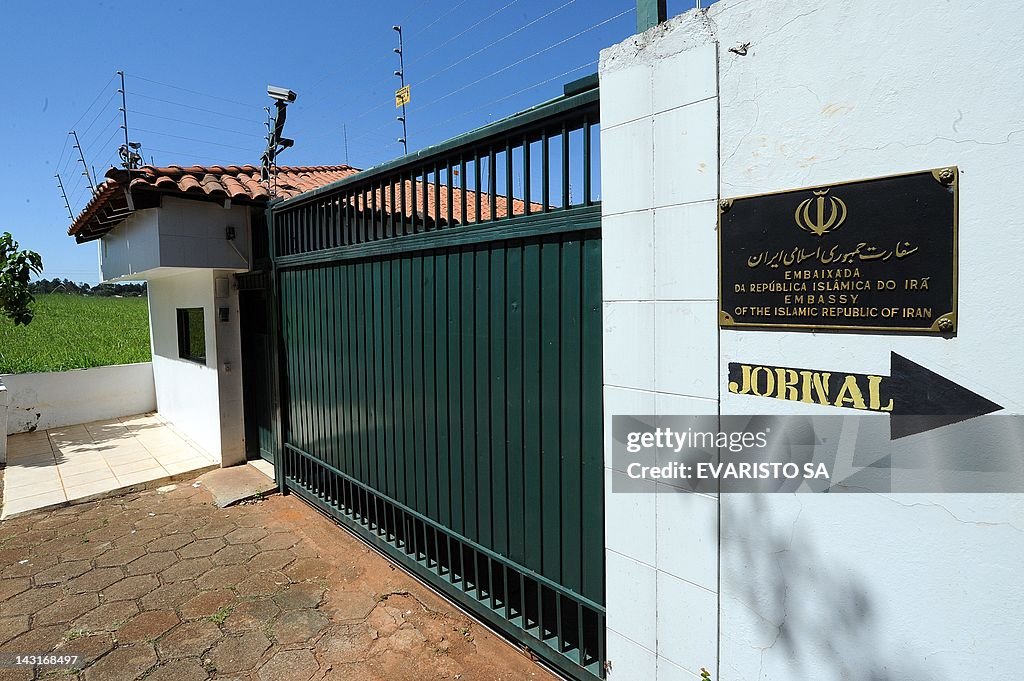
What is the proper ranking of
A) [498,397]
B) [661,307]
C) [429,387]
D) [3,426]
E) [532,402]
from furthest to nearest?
[3,426], [429,387], [498,397], [532,402], [661,307]

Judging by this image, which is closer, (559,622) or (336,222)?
(559,622)

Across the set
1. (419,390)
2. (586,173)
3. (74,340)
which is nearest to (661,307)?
(586,173)

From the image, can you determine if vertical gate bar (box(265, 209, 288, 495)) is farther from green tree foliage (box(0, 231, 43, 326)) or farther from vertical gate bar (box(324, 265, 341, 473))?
green tree foliage (box(0, 231, 43, 326))

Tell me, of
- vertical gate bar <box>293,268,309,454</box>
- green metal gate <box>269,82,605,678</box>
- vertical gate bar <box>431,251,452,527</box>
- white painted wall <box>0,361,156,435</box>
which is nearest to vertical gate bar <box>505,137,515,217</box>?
green metal gate <box>269,82,605,678</box>

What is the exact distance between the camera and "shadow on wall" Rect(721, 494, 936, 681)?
66.1 inches

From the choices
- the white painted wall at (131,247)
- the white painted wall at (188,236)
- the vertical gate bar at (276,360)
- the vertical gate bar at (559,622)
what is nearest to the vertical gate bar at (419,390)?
the vertical gate bar at (559,622)

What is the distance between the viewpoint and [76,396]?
9211 mm

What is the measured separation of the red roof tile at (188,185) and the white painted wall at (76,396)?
10.4 ft

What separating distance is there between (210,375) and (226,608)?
4.03 m

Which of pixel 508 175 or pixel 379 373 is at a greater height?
pixel 508 175

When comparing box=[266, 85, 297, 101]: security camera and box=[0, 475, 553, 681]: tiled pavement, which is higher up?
box=[266, 85, 297, 101]: security camera

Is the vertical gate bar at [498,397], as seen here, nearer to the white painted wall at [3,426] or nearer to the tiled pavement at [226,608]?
the tiled pavement at [226,608]

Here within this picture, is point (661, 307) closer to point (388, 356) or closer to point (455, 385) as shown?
point (455, 385)

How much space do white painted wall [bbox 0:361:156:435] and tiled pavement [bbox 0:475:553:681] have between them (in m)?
4.79
